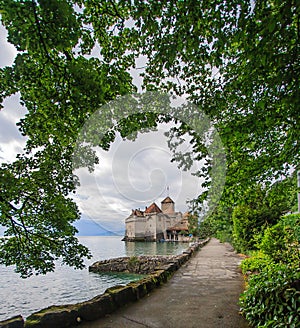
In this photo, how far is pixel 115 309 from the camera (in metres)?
3.92

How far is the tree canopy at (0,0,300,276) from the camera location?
9.04ft

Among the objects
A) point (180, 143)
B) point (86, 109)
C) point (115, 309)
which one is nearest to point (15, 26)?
point (86, 109)

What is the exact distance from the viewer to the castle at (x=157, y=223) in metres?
50.0

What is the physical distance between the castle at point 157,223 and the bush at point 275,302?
44.2m

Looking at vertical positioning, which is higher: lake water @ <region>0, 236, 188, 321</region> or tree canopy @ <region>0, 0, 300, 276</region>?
tree canopy @ <region>0, 0, 300, 276</region>

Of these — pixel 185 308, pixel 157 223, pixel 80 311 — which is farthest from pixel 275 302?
pixel 157 223

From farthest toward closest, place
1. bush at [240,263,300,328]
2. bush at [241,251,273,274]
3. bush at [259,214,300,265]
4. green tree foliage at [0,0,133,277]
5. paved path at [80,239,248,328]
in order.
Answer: bush at [241,251,273,274]
bush at [259,214,300,265]
paved path at [80,239,248,328]
bush at [240,263,300,328]
green tree foliage at [0,0,133,277]

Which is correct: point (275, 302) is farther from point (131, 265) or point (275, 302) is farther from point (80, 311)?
point (131, 265)

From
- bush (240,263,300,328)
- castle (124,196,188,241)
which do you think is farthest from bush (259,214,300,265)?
castle (124,196,188,241)

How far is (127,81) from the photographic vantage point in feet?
13.5

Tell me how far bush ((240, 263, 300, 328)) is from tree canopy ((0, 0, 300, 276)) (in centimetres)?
173

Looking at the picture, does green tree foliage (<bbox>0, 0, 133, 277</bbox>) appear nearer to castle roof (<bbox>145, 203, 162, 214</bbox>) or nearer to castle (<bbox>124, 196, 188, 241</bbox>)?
castle (<bbox>124, 196, 188, 241</bbox>)

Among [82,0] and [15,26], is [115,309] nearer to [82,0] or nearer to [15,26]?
[15,26]

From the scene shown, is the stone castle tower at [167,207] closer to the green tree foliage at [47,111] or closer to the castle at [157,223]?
the castle at [157,223]
